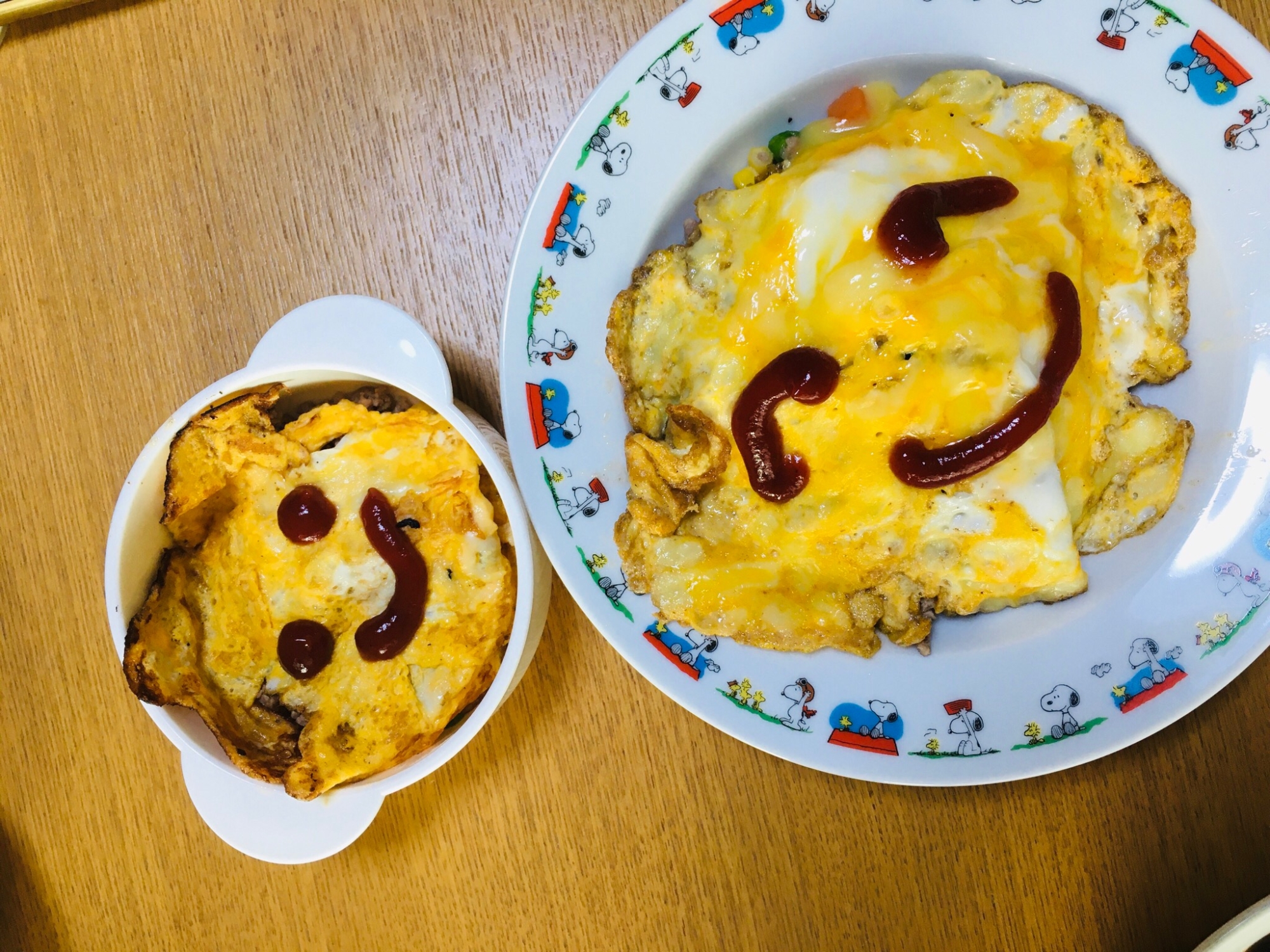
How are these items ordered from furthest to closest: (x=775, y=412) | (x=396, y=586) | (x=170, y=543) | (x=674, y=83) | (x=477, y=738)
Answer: (x=477, y=738), (x=170, y=543), (x=396, y=586), (x=674, y=83), (x=775, y=412)

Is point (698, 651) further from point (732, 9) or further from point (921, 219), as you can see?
point (732, 9)

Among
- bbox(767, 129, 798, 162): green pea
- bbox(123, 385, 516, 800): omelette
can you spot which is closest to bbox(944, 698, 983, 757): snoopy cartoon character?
bbox(123, 385, 516, 800): omelette

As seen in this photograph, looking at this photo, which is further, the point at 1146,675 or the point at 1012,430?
the point at 1146,675

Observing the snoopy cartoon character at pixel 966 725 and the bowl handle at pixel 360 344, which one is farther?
the snoopy cartoon character at pixel 966 725

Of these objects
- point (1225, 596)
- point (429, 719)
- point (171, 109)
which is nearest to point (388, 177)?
point (171, 109)

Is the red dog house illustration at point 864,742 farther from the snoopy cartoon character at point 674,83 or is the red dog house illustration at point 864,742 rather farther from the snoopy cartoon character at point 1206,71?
the snoopy cartoon character at point 1206,71

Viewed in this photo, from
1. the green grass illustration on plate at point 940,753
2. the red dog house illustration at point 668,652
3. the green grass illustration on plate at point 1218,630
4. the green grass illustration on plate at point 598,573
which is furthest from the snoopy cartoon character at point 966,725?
the green grass illustration on plate at point 598,573

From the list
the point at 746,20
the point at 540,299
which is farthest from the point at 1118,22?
the point at 540,299

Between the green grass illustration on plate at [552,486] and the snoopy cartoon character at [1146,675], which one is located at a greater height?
the snoopy cartoon character at [1146,675]
